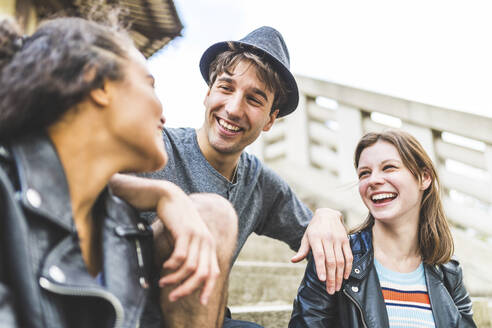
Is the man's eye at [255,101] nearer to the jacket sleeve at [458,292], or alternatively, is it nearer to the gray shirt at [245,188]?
the gray shirt at [245,188]

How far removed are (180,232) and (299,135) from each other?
157 inches

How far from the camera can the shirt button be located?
0.83 meters

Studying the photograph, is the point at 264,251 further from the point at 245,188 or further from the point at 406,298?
the point at 406,298

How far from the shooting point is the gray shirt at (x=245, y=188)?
1822 millimetres

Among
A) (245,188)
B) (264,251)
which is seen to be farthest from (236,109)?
(264,251)

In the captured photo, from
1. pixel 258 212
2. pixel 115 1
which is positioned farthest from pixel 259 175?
pixel 115 1

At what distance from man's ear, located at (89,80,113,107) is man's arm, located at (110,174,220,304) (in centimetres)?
32

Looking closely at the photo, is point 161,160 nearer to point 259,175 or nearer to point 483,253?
point 259,175

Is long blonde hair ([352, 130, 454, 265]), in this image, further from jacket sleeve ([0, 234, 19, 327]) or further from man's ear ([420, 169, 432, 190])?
jacket sleeve ([0, 234, 19, 327])

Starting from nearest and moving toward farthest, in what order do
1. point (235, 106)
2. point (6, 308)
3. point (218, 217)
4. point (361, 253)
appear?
point (6, 308), point (218, 217), point (361, 253), point (235, 106)

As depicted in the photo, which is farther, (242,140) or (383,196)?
(242,140)

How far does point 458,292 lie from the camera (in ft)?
5.93

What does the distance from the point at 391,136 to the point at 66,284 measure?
1.57m

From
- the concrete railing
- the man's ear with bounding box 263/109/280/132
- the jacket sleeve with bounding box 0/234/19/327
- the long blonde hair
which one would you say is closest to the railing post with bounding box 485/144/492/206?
the concrete railing
